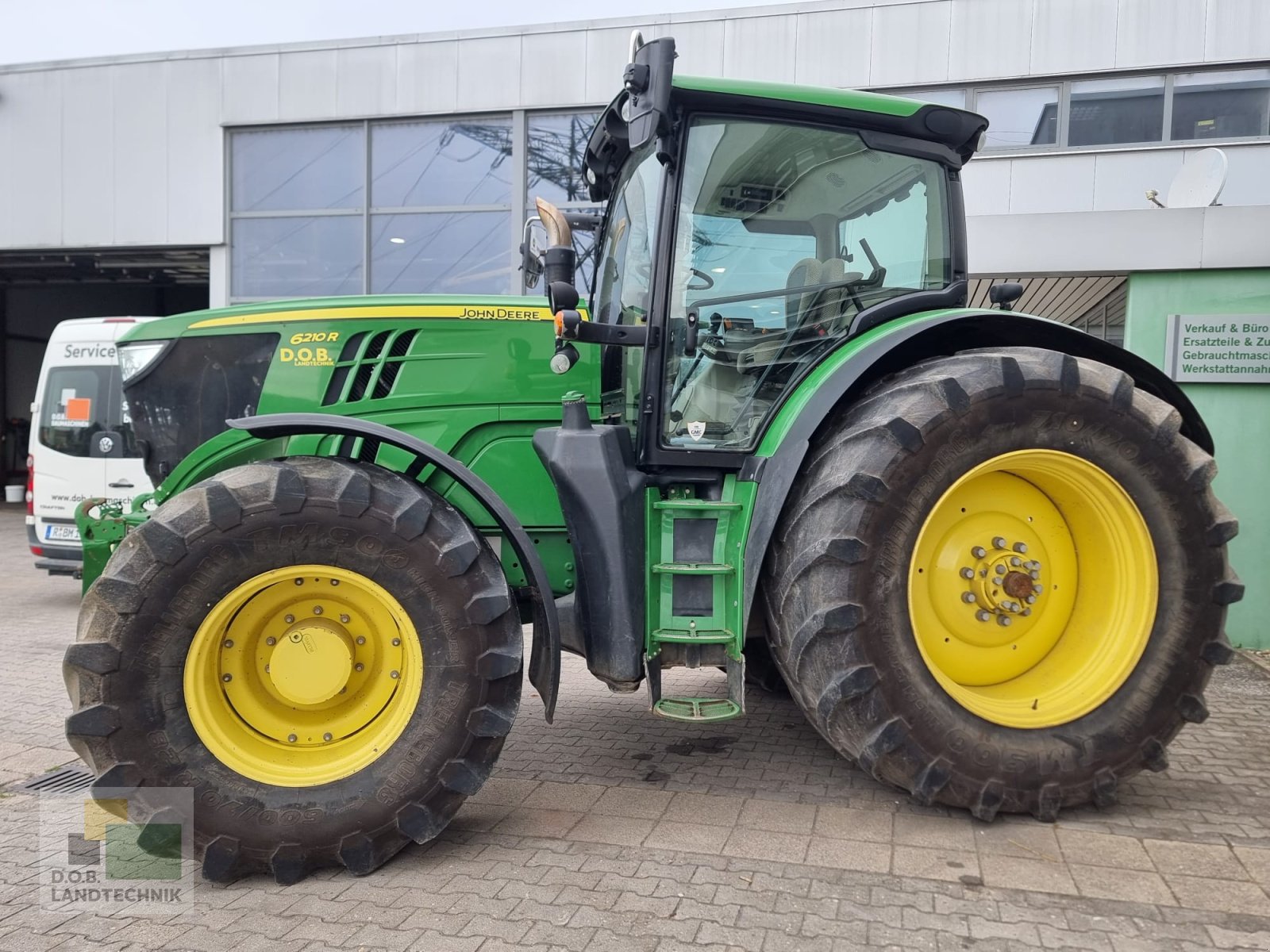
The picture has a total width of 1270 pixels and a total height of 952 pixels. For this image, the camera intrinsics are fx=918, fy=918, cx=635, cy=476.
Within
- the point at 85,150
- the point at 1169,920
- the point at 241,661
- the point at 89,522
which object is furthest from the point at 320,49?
the point at 1169,920

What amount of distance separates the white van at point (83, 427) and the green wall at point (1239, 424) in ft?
28.7

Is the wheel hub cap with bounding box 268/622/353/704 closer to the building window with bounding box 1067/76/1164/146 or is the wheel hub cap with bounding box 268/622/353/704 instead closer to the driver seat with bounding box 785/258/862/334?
the driver seat with bounding box 785/258/862/334

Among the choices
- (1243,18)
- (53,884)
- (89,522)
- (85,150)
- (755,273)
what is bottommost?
(53,884)

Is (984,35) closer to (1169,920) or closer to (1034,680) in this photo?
(1034,680)

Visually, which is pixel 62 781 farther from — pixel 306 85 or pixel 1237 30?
pixel 1237 30

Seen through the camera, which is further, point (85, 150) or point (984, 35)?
point (85, 150)

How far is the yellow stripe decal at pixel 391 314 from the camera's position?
3.52m

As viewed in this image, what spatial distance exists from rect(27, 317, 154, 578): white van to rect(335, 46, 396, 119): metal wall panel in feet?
15.1

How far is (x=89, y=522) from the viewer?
384cm

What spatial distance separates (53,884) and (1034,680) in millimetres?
3445

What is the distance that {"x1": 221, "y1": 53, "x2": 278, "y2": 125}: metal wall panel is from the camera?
12.2m

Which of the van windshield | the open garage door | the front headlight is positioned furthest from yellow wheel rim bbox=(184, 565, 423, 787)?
the open garage door

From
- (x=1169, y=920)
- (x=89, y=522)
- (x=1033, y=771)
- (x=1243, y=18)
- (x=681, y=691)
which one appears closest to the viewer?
(x=1169, y=920)

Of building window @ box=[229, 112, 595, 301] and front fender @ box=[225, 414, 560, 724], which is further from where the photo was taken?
building window @ box=[229, 112, 595, 301]
